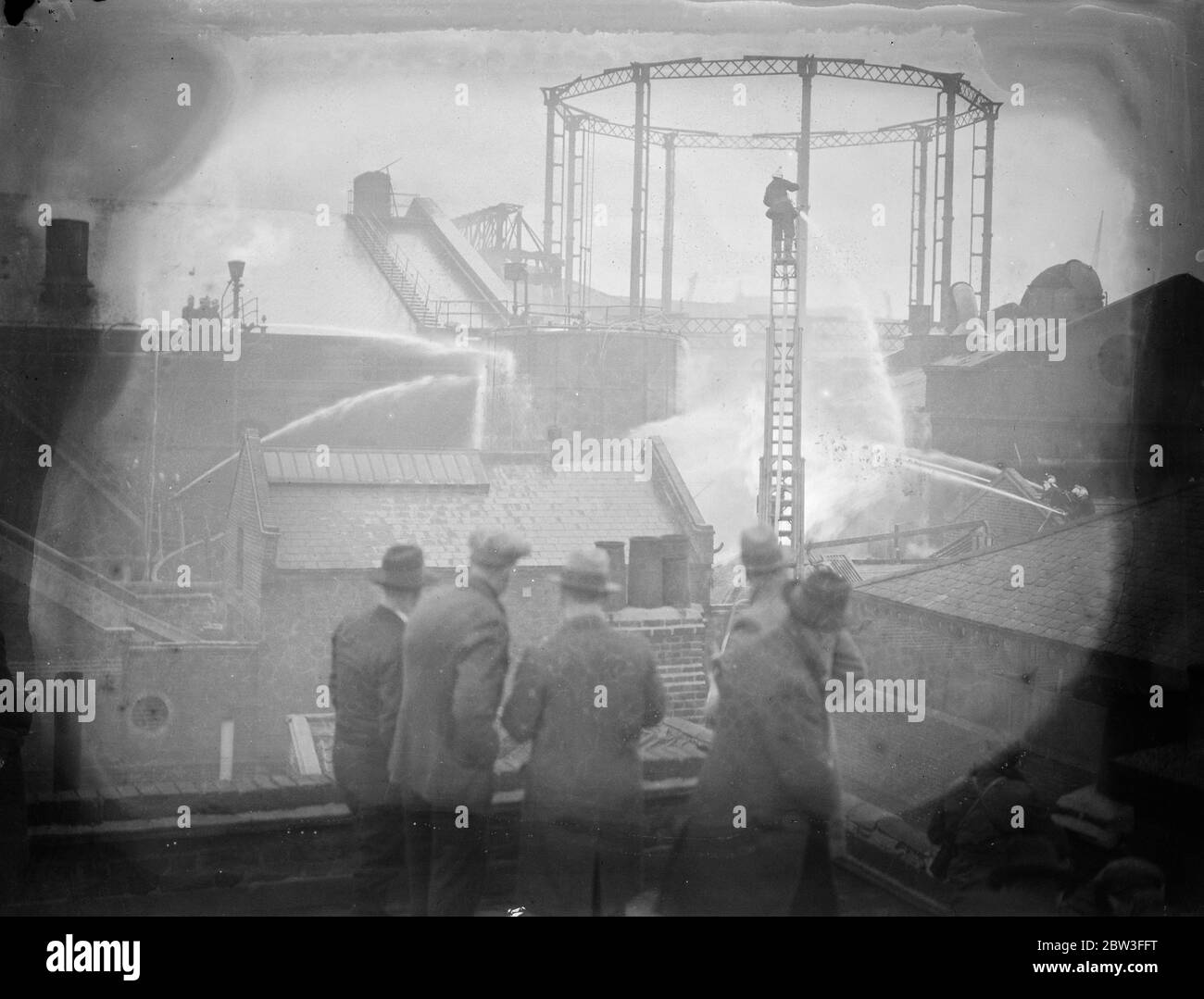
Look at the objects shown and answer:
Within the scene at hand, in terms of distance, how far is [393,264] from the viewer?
6.85 m

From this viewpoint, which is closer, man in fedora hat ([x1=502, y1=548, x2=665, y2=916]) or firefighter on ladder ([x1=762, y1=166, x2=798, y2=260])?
man in fedora hat ([x1=502, y1=548, x2=665, y2=916])

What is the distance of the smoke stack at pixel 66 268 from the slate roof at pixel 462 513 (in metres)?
1.60

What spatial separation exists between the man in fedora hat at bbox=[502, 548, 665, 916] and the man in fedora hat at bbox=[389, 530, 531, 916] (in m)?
0.16

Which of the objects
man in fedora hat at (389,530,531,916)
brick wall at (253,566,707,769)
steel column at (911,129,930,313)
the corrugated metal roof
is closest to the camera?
man in fedora hat at (389,530,531,916)

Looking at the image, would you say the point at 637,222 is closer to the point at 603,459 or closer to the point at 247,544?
the point at 603,459

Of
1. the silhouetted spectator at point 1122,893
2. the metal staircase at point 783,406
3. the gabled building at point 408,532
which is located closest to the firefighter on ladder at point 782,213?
the metal staircase at point 783,406

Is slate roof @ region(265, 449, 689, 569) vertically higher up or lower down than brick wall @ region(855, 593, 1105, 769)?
higher up

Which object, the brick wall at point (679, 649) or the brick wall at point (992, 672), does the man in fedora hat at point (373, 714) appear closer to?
the brick wall at point (679, 649)

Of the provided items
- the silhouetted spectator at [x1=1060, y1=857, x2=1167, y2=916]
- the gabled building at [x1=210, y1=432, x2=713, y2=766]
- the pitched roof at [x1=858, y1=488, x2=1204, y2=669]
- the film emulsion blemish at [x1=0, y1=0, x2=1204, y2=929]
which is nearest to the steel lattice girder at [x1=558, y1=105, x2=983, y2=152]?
the film emulsion blemish at [x1=0, y1=0, x2=1204, y2=929]

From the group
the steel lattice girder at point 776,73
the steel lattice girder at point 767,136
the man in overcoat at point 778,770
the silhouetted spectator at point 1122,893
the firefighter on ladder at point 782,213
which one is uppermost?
the steel lattice girder at point 776,73

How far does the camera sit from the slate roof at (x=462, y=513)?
6301mm

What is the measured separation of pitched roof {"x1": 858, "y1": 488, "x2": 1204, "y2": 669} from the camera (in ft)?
21.7

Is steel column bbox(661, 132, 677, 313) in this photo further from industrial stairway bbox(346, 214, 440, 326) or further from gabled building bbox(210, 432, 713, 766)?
industrial stairway bbox(346, 214, 440, 326)

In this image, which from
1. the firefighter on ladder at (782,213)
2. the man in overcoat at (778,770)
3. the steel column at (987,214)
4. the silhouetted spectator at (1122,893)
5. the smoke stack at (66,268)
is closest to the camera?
the man in overcoat at (778,770)
